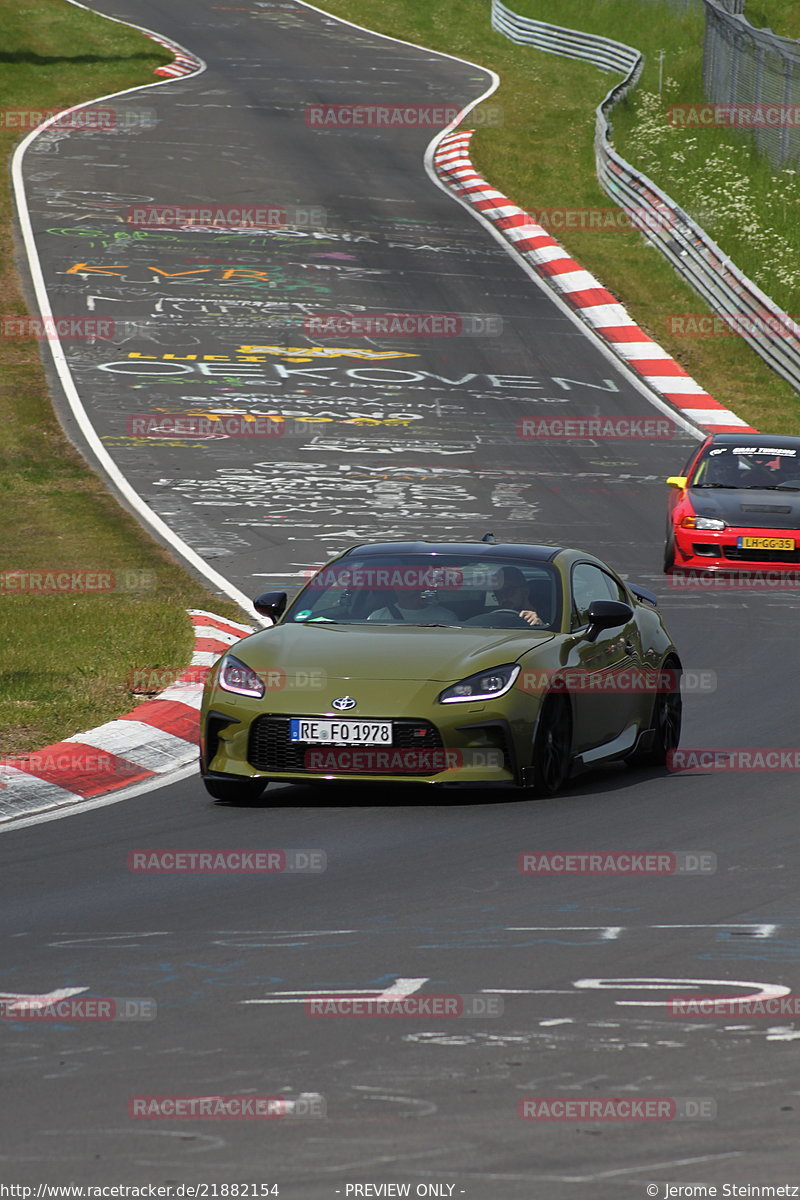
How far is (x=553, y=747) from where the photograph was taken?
10758 millimetres

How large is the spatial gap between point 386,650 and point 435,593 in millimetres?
964

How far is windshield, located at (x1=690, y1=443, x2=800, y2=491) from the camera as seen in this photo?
73.0 feet

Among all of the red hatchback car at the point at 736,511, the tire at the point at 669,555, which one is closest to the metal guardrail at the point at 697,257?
the red hatchback car at the point at 736,511

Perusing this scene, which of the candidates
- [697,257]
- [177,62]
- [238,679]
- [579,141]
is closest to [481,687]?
[238,679]

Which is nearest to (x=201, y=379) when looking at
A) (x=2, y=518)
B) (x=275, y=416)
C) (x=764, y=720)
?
(x=275, y=416)

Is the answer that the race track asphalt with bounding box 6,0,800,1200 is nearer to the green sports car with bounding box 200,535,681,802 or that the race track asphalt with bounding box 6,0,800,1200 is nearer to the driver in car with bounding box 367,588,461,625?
the green sports car with bounding box 200,535,681,802

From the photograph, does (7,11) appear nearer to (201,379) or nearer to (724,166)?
(724,166)

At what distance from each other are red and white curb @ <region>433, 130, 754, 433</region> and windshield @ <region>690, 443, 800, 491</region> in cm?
546

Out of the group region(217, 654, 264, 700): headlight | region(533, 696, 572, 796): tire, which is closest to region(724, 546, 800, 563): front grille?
region(533, 696, 572, 796): tire

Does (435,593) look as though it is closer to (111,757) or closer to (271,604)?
(271,604)

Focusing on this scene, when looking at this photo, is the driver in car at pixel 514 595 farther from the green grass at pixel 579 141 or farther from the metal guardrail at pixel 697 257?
the metal guardrail at pixel 697 257

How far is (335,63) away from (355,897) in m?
49.6

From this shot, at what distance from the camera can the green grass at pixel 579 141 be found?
3212cm

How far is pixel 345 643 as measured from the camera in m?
10.9
